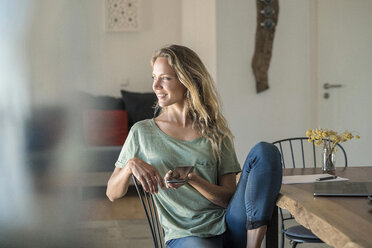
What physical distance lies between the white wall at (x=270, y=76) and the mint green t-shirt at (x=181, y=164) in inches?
88.0

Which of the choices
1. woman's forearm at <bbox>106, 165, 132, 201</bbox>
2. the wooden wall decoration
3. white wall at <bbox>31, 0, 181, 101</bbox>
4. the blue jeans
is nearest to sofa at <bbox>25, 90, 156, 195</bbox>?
white wall at <bbox>31, 0, 181, 101</bbox>

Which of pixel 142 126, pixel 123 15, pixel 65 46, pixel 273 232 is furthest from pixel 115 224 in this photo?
pixel 123 15

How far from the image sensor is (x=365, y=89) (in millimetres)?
4426

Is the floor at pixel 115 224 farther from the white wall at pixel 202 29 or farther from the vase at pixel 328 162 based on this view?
the white wall at pixel 202 29

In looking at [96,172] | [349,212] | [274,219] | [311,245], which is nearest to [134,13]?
[311,245]

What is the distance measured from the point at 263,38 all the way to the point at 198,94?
2.29 meters

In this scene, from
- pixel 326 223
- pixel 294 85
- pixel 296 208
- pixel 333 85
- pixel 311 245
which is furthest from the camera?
pixel 333 85

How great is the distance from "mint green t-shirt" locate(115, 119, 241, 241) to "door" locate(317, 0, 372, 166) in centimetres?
282

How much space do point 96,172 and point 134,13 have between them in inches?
141

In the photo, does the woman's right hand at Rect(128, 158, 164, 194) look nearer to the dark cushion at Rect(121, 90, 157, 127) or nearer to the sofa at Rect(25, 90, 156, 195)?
the sofa at Rect(25, 90, 156, 195)

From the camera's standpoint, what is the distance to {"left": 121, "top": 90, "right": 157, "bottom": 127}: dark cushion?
4.97 meters

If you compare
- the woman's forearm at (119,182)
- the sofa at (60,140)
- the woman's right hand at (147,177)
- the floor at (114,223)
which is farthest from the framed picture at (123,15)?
the woman's right hand at (147,177)

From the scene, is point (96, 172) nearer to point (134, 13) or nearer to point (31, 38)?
point (31, 38)

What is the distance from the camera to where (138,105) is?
5.00 metres
